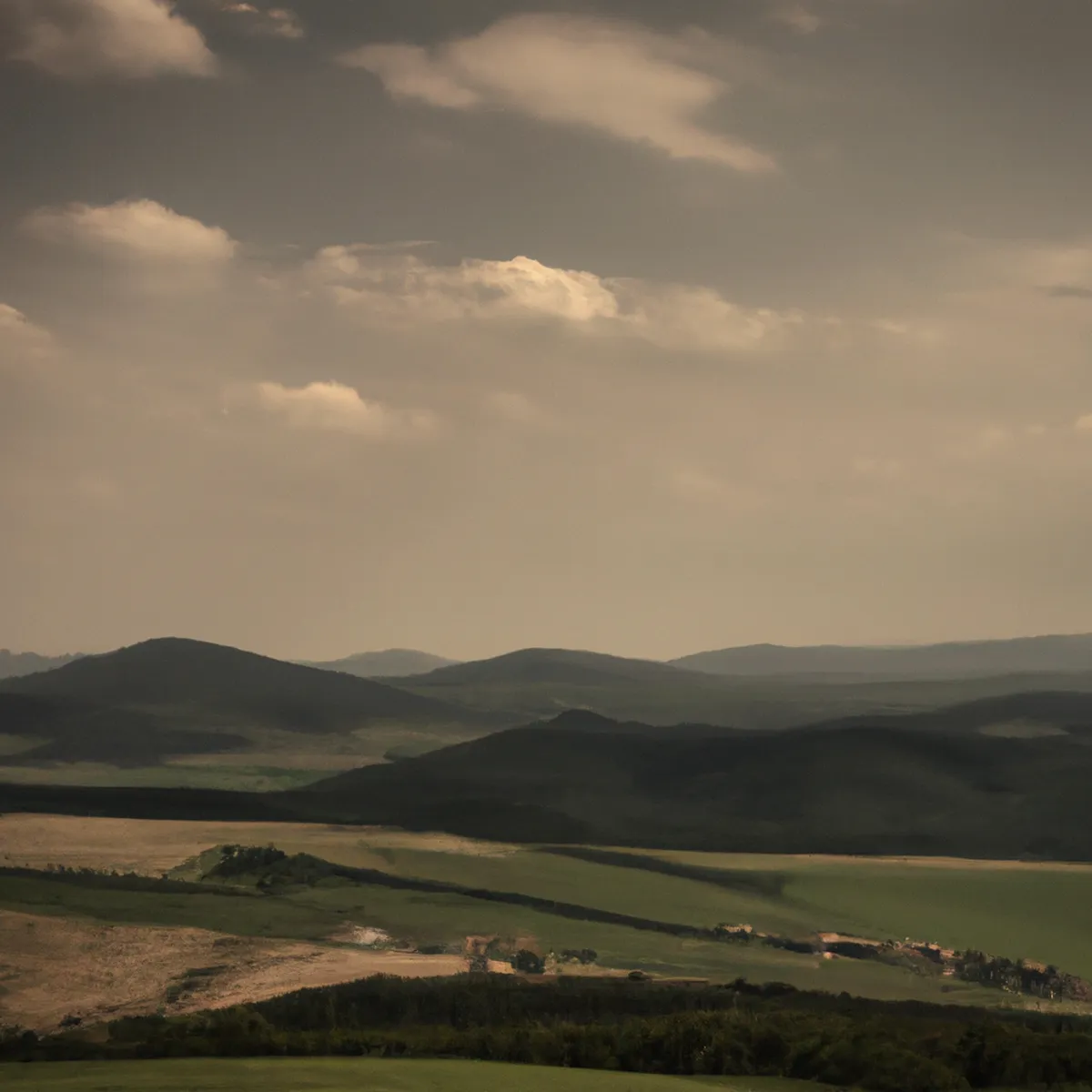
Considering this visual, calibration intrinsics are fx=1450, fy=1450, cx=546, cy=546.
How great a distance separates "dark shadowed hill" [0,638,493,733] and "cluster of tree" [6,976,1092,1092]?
299ft

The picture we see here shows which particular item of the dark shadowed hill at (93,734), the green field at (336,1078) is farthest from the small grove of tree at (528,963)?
the dark shadowed hill at (93,734)

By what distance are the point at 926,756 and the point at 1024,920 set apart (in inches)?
1182

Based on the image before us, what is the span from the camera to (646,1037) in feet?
67.6

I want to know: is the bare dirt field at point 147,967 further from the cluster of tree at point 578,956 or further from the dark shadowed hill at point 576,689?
the dark shadowed hill at point 576,689

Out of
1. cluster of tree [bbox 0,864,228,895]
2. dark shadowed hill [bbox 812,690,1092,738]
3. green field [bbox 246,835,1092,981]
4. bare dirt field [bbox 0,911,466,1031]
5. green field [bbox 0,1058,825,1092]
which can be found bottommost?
green field [bbox 246,835,1092,981]

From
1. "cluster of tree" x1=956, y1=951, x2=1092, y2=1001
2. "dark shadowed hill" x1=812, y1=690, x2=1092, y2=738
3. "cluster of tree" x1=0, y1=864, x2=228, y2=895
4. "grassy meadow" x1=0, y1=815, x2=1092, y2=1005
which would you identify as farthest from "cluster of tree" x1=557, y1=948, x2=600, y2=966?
"dark shadowed hill" x1=812, y1=690, x2=1092, y2=738

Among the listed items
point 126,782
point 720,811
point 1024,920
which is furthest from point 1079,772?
point 126,782

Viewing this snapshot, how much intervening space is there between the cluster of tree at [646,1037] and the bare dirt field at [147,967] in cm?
303

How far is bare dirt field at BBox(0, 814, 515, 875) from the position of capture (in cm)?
4806

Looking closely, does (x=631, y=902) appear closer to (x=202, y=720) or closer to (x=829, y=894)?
(x=829, y=894)

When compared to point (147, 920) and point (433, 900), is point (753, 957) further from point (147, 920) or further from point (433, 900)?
point (147, 920)

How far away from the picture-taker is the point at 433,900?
41.1m

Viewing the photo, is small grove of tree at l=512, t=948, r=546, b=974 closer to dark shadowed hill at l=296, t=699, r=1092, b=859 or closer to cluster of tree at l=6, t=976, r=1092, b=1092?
cluster of tree at l=6, t=976, r=1092, b=1092

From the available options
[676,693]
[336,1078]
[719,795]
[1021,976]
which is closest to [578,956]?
[1021,976]
